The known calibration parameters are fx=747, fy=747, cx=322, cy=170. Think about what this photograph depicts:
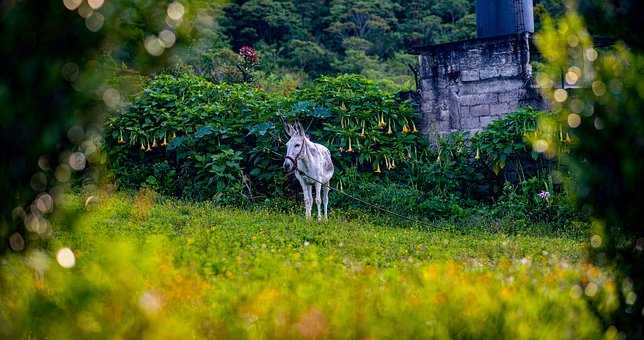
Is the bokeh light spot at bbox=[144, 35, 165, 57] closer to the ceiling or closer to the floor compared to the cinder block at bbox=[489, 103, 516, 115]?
closer to the ceiling

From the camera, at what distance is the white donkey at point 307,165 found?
1241 cm

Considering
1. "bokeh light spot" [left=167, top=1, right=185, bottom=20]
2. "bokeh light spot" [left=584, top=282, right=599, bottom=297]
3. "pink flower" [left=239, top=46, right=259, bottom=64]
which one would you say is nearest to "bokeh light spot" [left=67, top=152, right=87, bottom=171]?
"bokeh light spot" [left=167, top=1, right=185, bottom=20]

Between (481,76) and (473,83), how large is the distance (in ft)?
0.70

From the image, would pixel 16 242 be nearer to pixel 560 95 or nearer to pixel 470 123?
pixel 560 95

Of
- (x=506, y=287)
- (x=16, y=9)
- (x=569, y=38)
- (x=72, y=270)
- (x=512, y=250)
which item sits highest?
(x=16, y=9)

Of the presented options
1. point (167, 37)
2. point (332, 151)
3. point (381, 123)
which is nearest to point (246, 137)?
point (332, 151)

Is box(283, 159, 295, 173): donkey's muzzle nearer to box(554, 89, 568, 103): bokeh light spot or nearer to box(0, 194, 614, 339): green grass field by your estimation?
box(0, 194, 614, 339): green grass field

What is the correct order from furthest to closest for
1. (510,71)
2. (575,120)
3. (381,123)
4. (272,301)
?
(381,123), (510,71), (575,120), (272,301)

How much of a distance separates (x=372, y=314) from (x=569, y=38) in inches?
76.6

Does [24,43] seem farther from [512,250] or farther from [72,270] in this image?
[512,250]

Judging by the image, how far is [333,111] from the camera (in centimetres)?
1536

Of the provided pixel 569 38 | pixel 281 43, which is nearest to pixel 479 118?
pixel 569 38

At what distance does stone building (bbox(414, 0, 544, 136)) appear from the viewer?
14.6 metres

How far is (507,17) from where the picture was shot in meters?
15.8
